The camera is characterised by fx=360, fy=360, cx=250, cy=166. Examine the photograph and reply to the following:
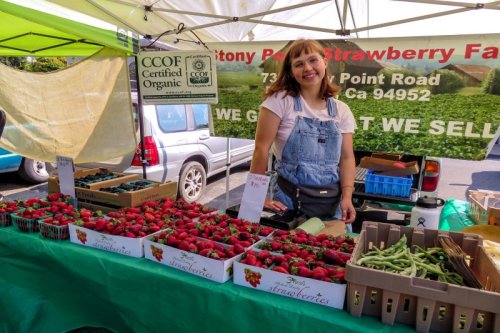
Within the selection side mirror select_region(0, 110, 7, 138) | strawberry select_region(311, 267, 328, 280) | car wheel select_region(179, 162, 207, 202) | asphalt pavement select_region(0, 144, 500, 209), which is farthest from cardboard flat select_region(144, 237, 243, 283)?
car wheel select_region(179, 162, 207, 202)

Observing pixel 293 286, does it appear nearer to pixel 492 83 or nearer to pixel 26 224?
pixel 26 224

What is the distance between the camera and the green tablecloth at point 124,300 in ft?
4.52

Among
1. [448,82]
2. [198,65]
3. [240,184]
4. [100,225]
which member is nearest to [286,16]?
[198,65]

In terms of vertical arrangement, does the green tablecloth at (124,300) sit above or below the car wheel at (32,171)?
above

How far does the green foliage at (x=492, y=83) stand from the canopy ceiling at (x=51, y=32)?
10.5ft

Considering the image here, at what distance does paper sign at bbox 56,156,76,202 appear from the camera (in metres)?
2.57

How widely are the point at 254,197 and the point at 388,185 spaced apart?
2941 millimetres

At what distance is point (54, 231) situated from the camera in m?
1.98

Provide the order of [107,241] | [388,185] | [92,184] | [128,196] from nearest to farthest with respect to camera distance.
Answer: [107,241] → [128,196] → [92,184] → [388,185]

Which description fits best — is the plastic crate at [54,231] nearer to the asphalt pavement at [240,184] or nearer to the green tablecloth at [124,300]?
the green tablecloth at [124,300]

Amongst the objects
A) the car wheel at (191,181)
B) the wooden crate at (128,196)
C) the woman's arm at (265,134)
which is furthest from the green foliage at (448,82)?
the car wheel at (191,181)

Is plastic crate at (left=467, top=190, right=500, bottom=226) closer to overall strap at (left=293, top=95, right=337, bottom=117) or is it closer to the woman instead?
the woman

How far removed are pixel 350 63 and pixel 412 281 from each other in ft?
9.55

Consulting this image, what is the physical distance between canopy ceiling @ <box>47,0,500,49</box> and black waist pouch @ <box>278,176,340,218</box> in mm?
1731
